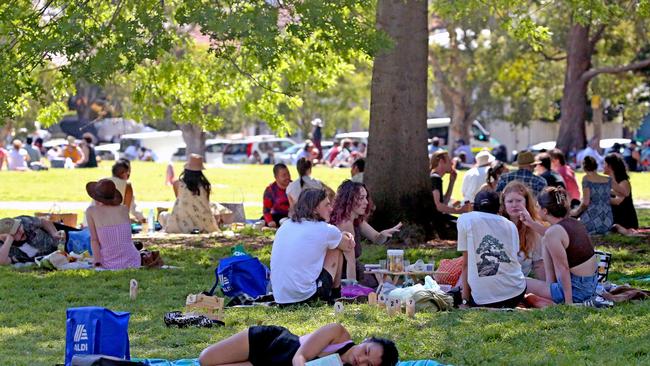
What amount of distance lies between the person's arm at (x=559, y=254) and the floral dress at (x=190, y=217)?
9.22m

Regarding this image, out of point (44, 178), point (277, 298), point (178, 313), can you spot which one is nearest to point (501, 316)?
point (277, 298)

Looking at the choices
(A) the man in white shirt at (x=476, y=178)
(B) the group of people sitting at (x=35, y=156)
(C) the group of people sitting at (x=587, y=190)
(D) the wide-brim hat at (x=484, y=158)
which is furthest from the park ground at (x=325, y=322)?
(B) the group of people sitting at (x=35, y=156)

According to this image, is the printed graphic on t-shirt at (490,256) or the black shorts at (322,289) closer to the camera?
the printed graphic on t-shirt at (490,256)

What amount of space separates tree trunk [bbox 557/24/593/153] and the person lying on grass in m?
32.6

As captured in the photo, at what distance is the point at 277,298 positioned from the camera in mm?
10492

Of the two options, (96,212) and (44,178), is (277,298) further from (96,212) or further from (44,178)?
(44,178)

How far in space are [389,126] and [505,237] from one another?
6.41 m

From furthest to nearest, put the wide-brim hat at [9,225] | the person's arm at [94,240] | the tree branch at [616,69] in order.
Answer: the tree branch at [616,69], the wide-brim hat at [9,225], the person's arm at [94,240]

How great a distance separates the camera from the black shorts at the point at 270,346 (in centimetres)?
749

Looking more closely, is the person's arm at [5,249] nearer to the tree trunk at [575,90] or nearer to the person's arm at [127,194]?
the person's arm at [127,194]

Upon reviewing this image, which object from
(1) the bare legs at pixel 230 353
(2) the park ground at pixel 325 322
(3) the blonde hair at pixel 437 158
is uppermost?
(3) the blonde hair at pixel 437 158

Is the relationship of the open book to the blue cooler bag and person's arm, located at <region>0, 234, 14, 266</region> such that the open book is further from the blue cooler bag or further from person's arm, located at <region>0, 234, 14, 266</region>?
person's arm, located at <region>0, 234, 14, 266</region>

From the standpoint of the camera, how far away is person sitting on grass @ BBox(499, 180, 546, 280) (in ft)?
35.8

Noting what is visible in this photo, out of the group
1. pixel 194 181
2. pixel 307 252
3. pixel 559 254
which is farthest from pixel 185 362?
pixel 194 181
